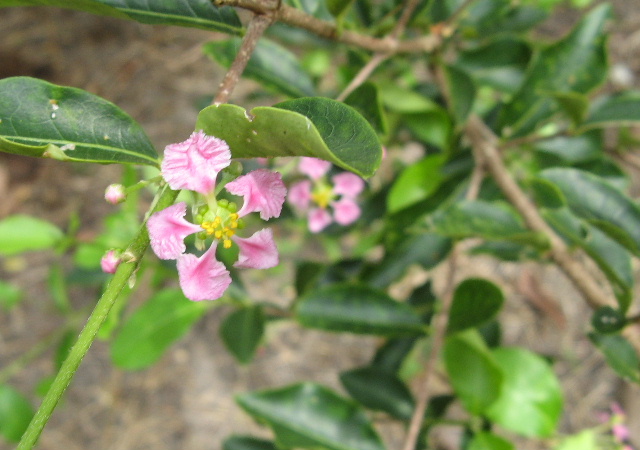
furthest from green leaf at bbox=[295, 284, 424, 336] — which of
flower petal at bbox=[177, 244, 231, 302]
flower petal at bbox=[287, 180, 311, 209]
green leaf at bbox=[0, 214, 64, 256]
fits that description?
green leaf at bbox=[0, 214, 64, 256]

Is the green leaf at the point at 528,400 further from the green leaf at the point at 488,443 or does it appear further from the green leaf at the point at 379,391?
the green leaf at the point at 379,391

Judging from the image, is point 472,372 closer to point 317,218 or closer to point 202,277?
point 317,218

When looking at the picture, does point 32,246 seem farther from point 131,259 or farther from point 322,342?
point 322,342

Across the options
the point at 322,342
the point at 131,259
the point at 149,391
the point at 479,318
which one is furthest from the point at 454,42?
the point at 149,391

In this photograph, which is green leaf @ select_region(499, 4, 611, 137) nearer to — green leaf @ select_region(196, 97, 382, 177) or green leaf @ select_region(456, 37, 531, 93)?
green leaf @ select_region(456, 37, 531, 93)

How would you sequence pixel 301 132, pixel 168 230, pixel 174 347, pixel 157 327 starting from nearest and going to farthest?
pixel 301 132 < pixel 168 230 < pixel 157 327 < pixel 174 347

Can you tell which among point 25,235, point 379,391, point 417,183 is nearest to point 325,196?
point 417,183

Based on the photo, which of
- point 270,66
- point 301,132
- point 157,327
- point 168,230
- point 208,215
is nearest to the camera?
point 301,132
